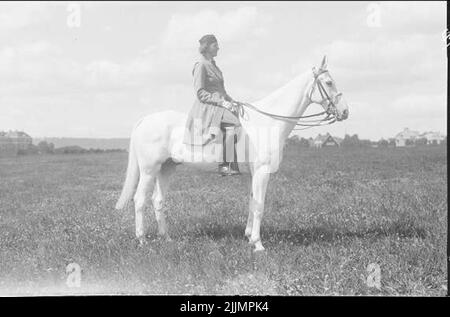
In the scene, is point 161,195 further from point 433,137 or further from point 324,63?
point 433,137

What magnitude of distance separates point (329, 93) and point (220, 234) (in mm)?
2775

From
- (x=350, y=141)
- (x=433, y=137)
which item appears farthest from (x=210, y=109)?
(x=433, y=137)

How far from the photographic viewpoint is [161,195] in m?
8.31

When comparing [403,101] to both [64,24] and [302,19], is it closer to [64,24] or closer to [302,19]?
[302,19]

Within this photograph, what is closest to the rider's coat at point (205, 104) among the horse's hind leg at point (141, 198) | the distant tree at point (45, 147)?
the horse's hind leg at point (141, 198)

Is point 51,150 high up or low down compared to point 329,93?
down

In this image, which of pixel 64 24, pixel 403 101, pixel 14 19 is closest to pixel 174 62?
pixel 64 24

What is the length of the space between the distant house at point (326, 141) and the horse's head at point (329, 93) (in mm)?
725

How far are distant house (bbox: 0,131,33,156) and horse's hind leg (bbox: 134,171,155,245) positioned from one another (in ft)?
6.22

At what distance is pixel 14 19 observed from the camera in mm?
7406

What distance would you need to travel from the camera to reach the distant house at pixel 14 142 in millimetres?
8062

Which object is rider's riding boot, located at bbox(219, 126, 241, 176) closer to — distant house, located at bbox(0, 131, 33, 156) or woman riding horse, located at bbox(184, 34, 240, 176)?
woman riding horse, located at bbox(184, 34, 240, 176)

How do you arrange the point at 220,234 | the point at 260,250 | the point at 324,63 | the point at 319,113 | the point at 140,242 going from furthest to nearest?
the point at 220,234 → the point at 140,242 → the point at 319,113 → the point at 260,250 → the point at 324,63
